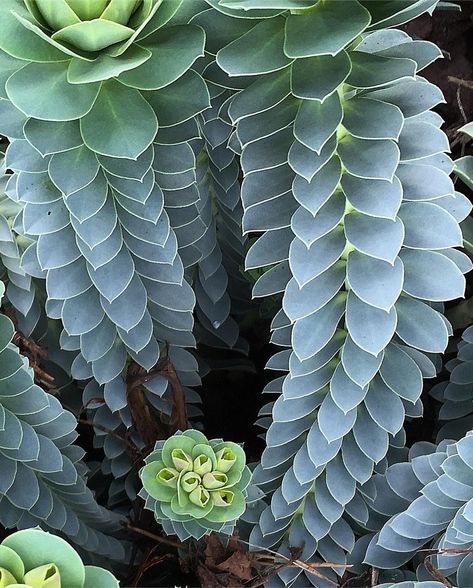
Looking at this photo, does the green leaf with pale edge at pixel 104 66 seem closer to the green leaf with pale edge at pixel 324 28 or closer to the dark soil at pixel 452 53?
the green leaf with pale edge at pixel 324 28

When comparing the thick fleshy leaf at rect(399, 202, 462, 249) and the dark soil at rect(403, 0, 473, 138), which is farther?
the dark soil at rect(403, 0, 473, 138)

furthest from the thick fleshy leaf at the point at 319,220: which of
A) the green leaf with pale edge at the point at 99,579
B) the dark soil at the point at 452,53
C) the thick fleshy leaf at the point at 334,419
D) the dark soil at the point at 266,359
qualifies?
the dark soil at the point at 452,53

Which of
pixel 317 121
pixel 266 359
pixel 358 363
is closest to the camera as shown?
pixel 317 121

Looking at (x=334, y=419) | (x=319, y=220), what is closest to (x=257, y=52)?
(x=319, y=220)

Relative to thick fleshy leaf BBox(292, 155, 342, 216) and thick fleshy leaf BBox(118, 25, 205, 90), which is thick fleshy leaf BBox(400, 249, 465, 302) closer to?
thick fleshy leaf BBox(292, 155, 342, 216)

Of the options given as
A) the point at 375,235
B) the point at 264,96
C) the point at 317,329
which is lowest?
the point at 317,329

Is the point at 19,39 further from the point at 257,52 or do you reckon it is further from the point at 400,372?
the point at 400,372

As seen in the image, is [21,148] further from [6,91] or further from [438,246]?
[438,246]

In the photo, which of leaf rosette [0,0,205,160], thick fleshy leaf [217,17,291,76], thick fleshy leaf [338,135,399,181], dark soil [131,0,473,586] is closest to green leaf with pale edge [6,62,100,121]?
leaf rosette [0,0,205,160]
